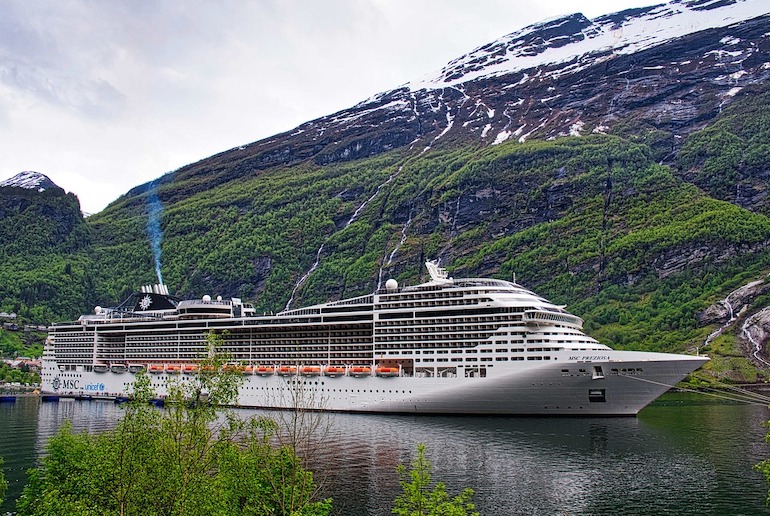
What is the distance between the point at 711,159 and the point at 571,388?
147406mm

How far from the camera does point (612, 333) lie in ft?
486

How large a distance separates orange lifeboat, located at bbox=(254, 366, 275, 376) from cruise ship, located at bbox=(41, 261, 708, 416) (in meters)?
0.12

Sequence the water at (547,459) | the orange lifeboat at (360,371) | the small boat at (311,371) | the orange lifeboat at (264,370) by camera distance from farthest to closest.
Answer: the orange lifeboat at (264,370) → the small boat at (311,371) → the orange lifeboat at (360,371) → the water at (547,459)

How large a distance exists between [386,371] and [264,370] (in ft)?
59.1

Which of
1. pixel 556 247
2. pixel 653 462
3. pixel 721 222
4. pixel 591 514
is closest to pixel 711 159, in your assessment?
pixel 721 222

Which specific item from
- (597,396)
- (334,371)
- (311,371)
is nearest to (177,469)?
(597,396)

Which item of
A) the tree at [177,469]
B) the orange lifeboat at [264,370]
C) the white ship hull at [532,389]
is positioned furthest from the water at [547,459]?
the orange lifeboat at [264,370]

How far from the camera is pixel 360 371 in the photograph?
268ft

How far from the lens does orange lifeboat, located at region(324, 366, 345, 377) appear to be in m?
83.1

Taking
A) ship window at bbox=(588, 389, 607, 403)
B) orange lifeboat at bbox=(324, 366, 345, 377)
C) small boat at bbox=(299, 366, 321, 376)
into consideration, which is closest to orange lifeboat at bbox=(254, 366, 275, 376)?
small boat at bbox=(299, 366, 321, 376)

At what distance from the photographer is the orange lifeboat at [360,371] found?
8150 centimetres

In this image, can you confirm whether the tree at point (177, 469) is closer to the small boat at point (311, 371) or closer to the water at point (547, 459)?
the water at point (547, 459)

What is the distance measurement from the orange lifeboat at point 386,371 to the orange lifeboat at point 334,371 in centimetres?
432

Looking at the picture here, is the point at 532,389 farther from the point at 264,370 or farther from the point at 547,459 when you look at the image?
the point at 264,370
